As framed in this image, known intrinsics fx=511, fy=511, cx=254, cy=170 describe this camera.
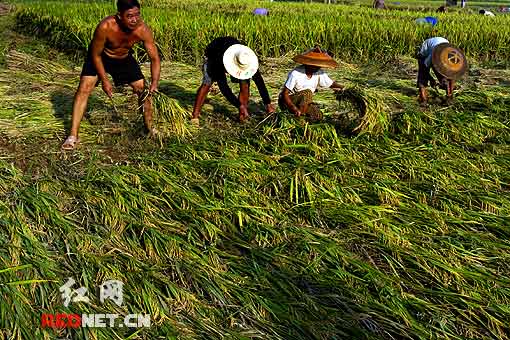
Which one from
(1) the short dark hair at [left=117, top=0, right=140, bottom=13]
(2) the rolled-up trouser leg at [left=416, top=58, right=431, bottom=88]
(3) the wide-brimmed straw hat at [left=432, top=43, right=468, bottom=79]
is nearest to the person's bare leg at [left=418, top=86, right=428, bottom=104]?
(2) the rolled-up trouser leg at [left=416, top=58, right=431, bottom=88]

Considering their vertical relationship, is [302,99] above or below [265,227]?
above

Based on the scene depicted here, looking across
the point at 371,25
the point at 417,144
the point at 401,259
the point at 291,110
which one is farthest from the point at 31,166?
the point at 371,25

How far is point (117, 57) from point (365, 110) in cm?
195

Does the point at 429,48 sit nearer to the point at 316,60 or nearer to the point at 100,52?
the point at 316,60

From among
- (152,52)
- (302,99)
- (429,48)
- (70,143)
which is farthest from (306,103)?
(70,143)

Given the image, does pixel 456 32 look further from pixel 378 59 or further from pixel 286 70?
pixel 286 70

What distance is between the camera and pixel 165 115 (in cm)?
385

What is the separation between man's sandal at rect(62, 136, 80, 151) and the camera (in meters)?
3.71

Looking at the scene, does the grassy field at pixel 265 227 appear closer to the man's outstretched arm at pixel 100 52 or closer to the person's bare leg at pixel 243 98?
the person's bare leg at pixel 243 98

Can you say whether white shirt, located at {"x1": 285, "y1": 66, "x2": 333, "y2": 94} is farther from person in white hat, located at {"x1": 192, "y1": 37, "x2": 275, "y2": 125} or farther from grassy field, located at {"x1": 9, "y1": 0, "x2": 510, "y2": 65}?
grassy field, located at {"x1": 9, "y1": 0, "x2": 510, "y2": 65}

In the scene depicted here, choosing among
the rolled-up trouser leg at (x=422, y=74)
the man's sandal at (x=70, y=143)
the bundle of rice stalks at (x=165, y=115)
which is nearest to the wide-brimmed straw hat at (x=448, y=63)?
the rolled-up trouser leg at (x=422, y=74)

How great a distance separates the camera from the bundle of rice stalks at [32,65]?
610cm

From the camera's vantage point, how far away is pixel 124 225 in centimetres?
272

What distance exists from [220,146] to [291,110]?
754 millimetres
